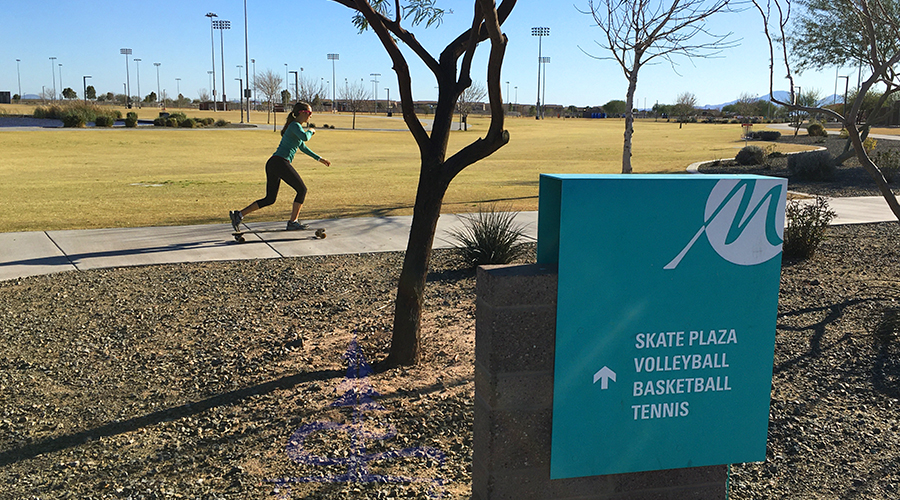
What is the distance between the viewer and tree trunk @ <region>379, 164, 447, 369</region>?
543cm

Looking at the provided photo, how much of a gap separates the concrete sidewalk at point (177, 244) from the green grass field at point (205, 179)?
127 cm

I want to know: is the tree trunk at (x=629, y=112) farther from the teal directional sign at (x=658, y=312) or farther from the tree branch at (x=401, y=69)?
the teal directional sign at (x=658, y=312)

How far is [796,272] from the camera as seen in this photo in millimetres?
8602

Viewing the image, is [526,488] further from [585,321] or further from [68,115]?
[68,115]

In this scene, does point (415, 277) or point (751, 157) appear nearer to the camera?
point (415, 277)

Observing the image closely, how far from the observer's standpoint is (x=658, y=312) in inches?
127

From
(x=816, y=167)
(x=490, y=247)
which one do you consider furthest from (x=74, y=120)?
(x=490, y=247)

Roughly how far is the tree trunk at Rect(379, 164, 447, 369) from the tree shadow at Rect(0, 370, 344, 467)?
18.7 inches

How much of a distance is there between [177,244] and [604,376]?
7878mm

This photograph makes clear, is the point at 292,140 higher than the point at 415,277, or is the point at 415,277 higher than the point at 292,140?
the point at 292,140

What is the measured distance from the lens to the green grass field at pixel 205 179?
13.5 metres

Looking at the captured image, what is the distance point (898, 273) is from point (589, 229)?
698 cm

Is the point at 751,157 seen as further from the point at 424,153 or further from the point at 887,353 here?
the point at 424,153

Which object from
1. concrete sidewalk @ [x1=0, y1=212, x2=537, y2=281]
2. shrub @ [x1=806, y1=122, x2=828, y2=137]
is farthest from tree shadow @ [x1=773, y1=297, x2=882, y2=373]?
shrub @ [x1=806, y1=122, x2=828, y2=137]
